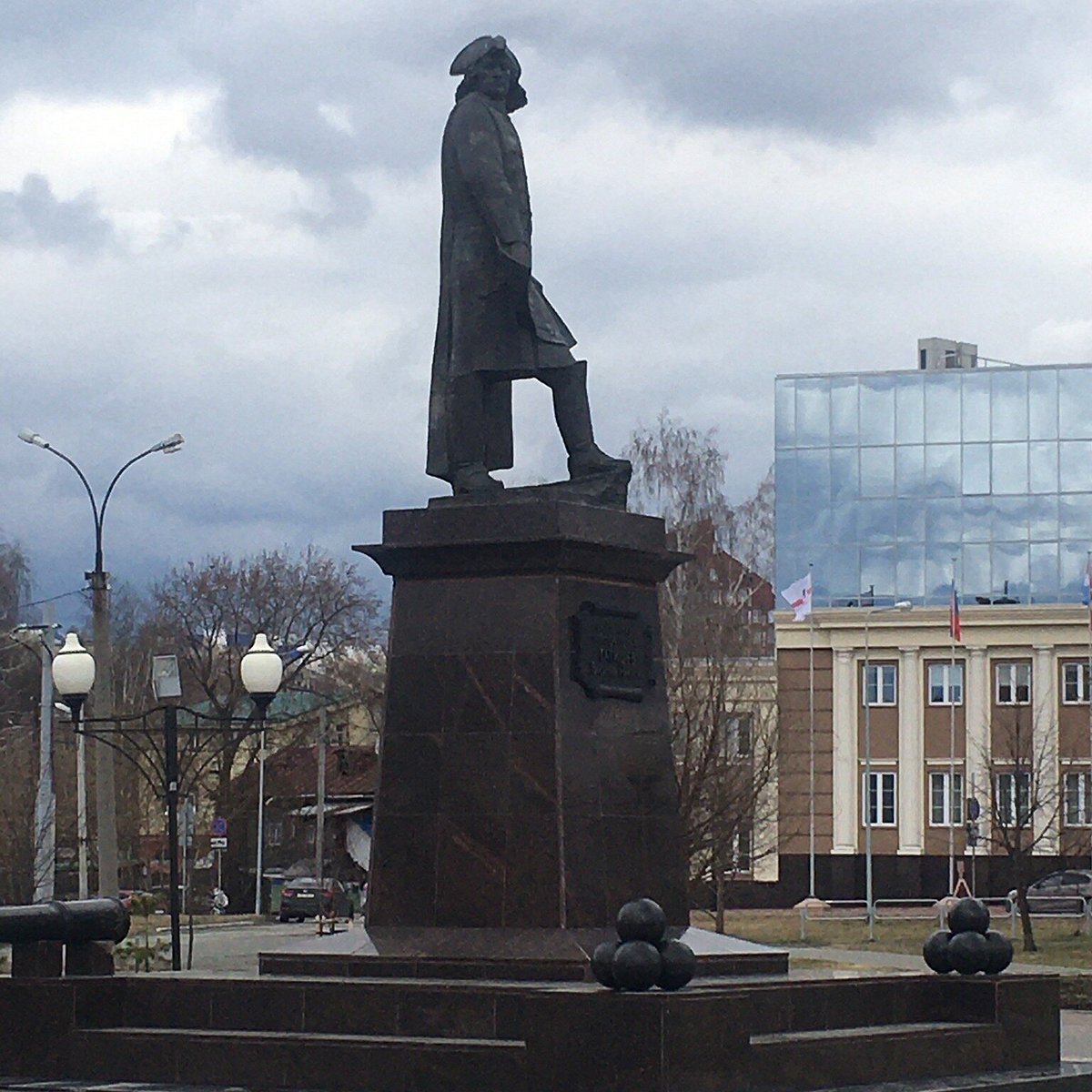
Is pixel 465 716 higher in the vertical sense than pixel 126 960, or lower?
higher

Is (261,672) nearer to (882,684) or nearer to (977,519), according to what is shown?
(882,684)

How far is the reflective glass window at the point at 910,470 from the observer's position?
6831 cm

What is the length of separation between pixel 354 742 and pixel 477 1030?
68.3 meters

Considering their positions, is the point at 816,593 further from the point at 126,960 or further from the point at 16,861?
the point at 126,960

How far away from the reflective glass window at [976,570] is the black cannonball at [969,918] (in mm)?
52212

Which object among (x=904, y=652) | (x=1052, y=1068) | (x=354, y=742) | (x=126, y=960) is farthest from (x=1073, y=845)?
(x=1052, y=1068)

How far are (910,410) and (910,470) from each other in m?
1.62

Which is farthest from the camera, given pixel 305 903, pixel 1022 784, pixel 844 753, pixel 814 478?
pixel 844 753

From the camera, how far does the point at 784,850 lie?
67500mm

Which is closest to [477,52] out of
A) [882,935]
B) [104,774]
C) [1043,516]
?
[104,774]

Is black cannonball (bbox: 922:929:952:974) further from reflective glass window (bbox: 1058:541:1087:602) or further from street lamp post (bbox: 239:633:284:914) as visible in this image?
reflective glass window (bbox: 1058:541:1087:602)

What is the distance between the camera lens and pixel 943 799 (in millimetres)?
67875

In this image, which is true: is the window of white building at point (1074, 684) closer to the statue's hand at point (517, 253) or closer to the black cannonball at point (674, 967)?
the statue's hand at point (517, 253)

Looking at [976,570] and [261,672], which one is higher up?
[976,570]
